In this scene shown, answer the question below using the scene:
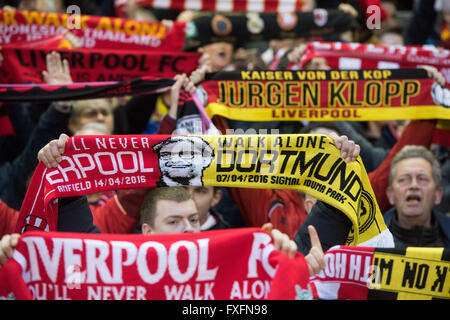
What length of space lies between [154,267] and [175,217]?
0.81 metres

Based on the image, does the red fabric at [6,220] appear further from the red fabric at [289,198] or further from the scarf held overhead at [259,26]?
the scarf held overhead at [259,26]

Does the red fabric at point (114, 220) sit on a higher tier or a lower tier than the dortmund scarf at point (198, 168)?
lower

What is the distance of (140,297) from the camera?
2566mm

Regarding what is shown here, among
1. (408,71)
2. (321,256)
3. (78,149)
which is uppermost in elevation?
(408,71)

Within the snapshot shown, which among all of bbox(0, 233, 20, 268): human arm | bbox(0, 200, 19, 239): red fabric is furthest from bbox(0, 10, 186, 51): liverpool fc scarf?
bbox(0, 233, 20, 268): human arm

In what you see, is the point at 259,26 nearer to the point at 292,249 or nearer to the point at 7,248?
the point at 292,249

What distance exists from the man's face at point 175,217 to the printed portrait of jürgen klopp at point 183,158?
0.30 metres

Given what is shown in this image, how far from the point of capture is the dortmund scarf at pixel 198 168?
3.06 m

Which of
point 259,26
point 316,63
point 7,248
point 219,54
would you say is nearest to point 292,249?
point 7,248

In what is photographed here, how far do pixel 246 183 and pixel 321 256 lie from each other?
68 cm

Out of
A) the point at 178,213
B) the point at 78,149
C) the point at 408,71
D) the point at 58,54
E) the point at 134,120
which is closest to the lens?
the point at 78,149

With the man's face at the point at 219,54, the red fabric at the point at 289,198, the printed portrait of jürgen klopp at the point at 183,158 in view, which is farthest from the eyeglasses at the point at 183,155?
the man's face at the point at 219,54
